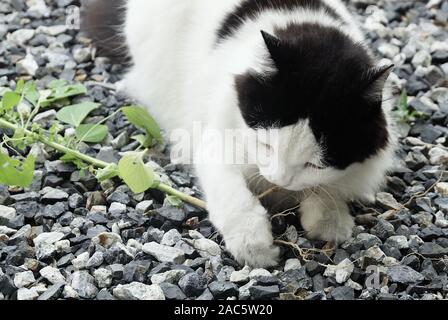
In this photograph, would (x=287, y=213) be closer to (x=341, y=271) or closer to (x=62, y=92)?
(x=341, y=271)

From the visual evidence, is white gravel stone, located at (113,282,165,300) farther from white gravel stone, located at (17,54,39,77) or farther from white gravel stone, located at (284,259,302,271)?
white gravel stone, located at (17,54,39,77)

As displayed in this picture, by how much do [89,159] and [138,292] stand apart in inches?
30.9

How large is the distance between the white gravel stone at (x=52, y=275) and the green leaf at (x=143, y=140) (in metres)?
0.84

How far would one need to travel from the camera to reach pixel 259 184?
2738 mm

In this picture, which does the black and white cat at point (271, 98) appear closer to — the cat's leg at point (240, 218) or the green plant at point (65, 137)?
the cat's leg at point (240, 218)

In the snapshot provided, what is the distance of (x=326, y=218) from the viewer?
8.63 feet

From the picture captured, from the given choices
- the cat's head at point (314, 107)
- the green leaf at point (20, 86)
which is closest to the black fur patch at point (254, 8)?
the cat's head at point (314, 107)

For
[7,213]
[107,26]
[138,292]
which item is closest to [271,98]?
[138,292]

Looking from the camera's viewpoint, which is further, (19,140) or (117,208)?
(19,140)

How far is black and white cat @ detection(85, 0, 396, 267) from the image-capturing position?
2305mm

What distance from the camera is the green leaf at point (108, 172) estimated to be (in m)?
2.79

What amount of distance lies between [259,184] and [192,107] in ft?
1.84

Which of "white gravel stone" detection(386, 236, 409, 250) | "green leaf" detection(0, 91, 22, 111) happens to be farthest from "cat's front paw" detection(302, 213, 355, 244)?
"green leaf" detection(0, 91, 22, 111)

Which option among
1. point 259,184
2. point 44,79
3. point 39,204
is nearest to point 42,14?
point 44,79
